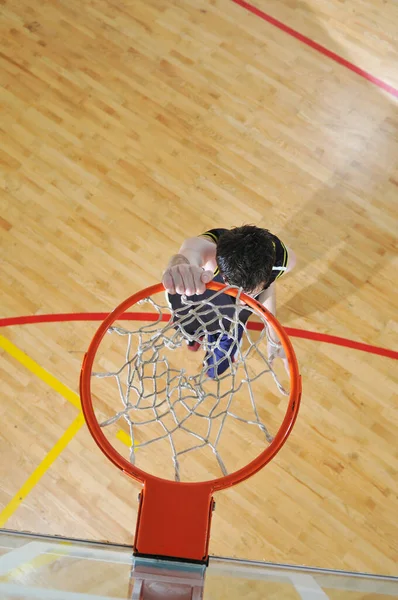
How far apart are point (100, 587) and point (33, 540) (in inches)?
15.5

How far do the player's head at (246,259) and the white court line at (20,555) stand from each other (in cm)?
140

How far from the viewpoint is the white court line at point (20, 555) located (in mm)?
2311

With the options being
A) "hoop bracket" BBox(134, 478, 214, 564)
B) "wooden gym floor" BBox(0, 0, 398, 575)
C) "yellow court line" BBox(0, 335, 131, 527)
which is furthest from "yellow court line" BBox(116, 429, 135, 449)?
"hoop bracket" BBox(134, 478, 214, 564)

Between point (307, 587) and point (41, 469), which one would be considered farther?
point (41, 469)

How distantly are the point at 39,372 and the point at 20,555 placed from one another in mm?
1110

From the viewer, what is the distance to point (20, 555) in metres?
2.40

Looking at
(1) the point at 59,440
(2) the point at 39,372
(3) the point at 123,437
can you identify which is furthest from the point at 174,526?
(2) the point at 39,372

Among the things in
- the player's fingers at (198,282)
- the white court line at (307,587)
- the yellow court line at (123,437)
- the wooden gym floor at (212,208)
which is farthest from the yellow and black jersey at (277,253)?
the white court line at (307,587)

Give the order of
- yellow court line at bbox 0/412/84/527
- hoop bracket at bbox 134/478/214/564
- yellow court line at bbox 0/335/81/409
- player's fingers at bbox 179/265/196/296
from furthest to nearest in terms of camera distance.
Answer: yellow court line at bbox 0/335/81/409
yellow court line at bbox 0/412/84/527
player's fingers at bbox 179/265/196/296
hoop bracket at bbox 134/478/214/564

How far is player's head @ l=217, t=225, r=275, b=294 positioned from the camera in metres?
2.31

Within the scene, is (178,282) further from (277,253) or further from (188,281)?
(277,253)

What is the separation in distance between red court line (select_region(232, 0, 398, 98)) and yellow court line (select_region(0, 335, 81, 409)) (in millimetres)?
2755

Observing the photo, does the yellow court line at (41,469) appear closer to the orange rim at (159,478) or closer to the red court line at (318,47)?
the orange rim at (159,478)

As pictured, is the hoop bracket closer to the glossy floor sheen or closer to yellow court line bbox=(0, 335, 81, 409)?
the glossy floor sheen
